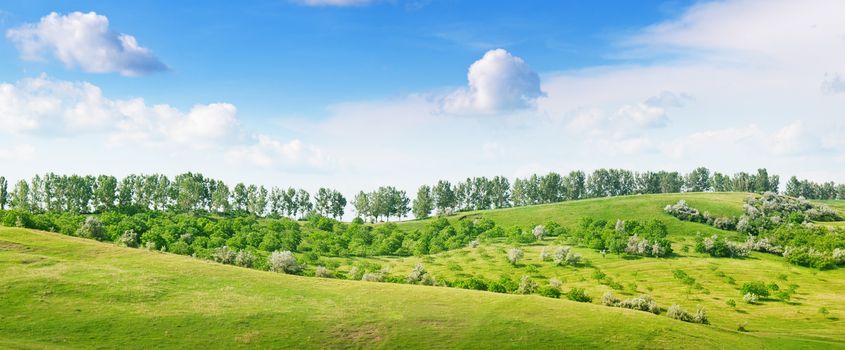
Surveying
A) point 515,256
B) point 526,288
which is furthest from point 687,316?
point 515,256

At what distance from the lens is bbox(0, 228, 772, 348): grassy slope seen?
47250 mm

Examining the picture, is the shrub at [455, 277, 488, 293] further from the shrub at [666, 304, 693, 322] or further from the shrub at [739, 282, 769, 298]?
the shrub at [739, 282, 769, 298]

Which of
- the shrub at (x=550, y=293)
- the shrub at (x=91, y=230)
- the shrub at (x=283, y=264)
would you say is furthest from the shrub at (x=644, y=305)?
the shrub at (x=91, y=230)

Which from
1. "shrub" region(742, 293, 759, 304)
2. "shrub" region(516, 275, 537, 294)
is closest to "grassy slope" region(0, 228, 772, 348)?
"shrub" region(516, 275, 537, 294)

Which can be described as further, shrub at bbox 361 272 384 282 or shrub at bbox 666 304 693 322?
shrub at bbox 361 272 384 282

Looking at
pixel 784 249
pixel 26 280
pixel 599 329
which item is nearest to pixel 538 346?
pixel 599 329

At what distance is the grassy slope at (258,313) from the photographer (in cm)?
4725

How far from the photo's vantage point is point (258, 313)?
174ft

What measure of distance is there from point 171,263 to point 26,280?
15688 millimetres

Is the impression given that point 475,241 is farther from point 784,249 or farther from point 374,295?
point 374,295

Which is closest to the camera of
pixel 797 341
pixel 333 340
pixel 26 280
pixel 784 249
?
pixel 333 340

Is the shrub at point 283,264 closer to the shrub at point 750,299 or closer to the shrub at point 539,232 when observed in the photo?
the shrub at point 750,299

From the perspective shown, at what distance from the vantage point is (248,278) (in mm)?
65250

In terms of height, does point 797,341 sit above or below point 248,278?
below
